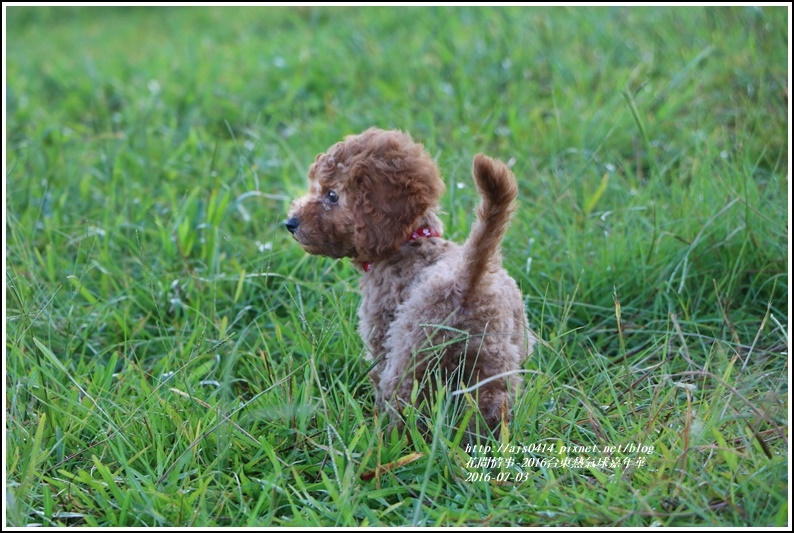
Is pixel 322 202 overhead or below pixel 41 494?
overhead

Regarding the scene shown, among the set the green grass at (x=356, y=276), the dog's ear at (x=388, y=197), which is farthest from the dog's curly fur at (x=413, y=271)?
the green grass at (x=356, y=276)

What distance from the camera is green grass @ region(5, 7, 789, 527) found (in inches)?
95.8

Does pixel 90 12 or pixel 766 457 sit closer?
pixel 766 457

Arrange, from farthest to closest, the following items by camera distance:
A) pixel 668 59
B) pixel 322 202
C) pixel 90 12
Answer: pixel 90 12, pixel 668 59, pixel 322 202

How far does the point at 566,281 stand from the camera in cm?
350

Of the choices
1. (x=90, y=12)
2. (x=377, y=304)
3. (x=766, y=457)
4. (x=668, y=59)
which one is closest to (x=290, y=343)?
(x=377, y=304)

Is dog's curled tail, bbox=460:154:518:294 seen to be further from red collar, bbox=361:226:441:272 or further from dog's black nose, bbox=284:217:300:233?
dog's black nose, bbox=284:217:300:233

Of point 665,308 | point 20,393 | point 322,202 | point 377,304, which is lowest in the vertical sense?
point 665,308

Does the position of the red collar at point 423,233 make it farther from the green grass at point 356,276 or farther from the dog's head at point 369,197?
the green grass at point 356,276

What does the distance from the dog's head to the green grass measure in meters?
0.29

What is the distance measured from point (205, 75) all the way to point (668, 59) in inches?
128

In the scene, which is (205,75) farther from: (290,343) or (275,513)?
(275,513)

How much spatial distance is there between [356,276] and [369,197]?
1.03 m

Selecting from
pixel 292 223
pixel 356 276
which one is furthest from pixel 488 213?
pixel 356 276
